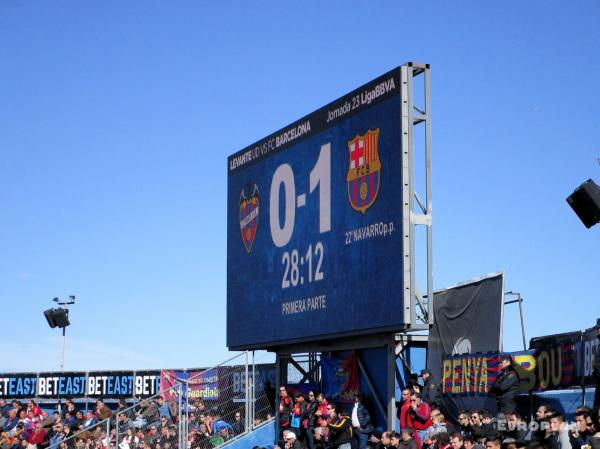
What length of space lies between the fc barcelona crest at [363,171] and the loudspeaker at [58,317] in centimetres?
1744

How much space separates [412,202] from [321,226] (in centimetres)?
258

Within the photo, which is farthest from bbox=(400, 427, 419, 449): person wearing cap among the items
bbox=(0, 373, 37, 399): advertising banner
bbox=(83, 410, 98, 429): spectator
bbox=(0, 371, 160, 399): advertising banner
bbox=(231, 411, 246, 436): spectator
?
bbox=(0, 373, 37, 399): advertising banner

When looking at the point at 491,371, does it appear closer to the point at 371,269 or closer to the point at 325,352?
the point at 371,269

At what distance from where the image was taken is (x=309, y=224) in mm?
18531

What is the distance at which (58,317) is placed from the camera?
32.7m

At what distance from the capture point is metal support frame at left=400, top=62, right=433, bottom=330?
15.6 m

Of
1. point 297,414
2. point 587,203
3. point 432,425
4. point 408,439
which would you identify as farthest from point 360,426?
point 587,203

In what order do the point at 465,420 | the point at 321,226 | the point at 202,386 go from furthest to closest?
the point at 202,386
the point at 321,226
the point at 465,420

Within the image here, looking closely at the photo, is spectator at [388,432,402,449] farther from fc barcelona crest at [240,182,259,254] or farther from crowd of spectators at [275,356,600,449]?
fc barcelona crest at [240,182,259,254]

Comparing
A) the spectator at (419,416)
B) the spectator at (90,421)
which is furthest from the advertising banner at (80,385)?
the spectator at (419,416)

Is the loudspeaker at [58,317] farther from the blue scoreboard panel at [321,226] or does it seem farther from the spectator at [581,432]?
the spectator at [581,432]

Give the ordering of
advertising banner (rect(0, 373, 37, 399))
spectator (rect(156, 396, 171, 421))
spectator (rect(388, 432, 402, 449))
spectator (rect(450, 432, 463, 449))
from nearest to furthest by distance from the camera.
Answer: spectator (rect(450, 432, 463, 449)), spectator (rect(388, 432, 402, 449)), spectator (rect(156, 396, 171, 421)), advertising banner (rect(0, 373, 37, 399))

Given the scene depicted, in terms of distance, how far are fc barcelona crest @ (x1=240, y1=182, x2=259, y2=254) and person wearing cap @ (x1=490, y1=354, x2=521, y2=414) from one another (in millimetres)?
7274

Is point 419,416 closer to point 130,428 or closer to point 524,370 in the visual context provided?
point 524,370
